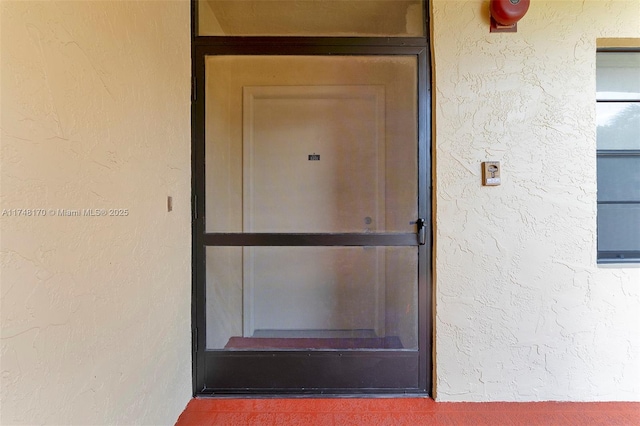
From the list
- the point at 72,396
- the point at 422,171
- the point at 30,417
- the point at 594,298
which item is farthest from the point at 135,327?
the point at 594,298

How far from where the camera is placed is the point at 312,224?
1928 millimetres

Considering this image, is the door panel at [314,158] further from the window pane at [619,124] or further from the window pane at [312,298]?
the window pane at [619,124]

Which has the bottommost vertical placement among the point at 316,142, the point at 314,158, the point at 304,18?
the point at 314,158

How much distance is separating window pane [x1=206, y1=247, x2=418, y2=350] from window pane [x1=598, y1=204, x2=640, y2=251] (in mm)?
1206

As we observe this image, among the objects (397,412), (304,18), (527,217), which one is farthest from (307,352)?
(304,18)

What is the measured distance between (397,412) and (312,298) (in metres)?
0.81

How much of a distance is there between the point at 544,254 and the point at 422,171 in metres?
0.85

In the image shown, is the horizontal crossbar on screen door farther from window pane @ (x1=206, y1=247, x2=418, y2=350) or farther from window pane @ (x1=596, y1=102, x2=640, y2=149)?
window pane @ (x1=596, y1=102, x2=640, y2=149)

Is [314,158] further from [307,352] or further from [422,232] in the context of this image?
[307,352]

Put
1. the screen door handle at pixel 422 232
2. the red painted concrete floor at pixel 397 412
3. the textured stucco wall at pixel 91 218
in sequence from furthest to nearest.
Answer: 1. the screen door handle at pixel 422 232
2. the red painted concrete floor at pixel 397 412
3. the textured stucco wall at pixel 91 218

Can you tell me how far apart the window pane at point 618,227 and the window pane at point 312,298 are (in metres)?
1.21

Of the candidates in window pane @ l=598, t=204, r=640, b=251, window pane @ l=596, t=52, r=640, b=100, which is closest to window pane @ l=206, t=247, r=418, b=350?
window pane @ l=598, t=204, r=640, b=251

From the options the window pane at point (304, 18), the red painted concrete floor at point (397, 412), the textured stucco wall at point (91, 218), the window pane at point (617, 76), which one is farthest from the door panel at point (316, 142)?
the window pane at point (617, 76)

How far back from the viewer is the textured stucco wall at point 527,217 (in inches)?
68.6
